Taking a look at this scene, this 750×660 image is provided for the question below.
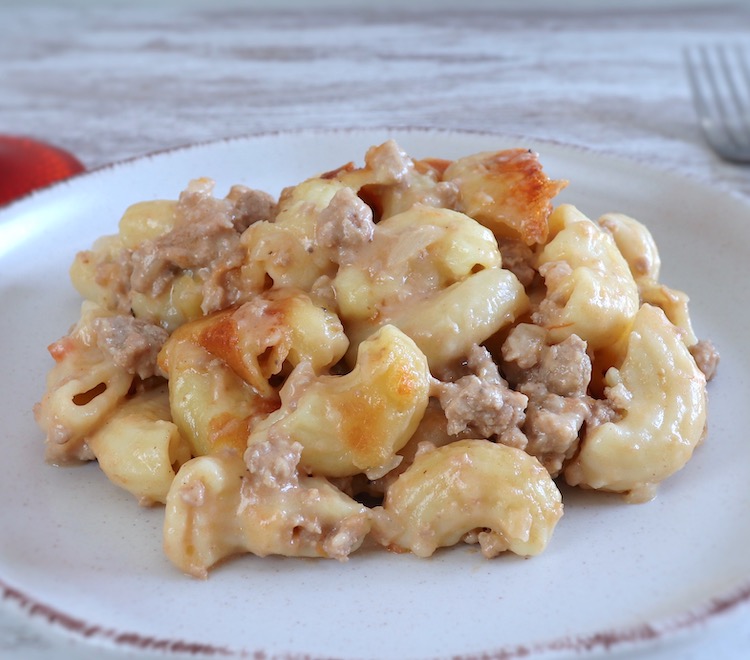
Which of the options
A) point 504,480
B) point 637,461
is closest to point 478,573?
point 504,480

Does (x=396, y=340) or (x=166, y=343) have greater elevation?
(x=396, y=340)

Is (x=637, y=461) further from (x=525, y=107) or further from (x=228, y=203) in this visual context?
(x=525, y=107)

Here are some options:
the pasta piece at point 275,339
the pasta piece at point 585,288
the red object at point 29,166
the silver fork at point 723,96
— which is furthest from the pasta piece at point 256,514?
the silver fork at point 723,96

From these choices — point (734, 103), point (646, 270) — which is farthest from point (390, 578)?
point (734, 103)

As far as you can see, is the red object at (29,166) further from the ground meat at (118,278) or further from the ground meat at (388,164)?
the ground meat at (388,164)

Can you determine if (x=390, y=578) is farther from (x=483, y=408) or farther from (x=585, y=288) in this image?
(x=585, y=288)

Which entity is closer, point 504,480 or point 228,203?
point 504,480

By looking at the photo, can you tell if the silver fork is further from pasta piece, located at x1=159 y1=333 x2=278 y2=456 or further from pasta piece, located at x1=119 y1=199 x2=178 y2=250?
pasta piece, located at x1=159 y1=333 x2=278 y2=456
